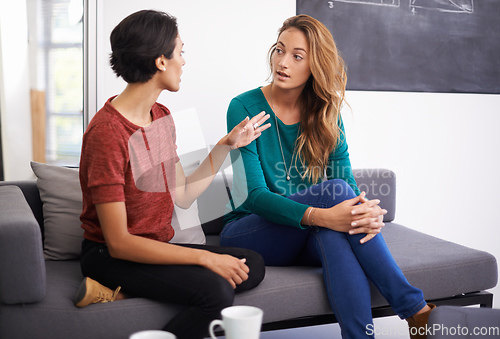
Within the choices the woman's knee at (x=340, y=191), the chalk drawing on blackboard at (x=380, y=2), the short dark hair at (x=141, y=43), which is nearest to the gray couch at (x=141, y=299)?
the woman's knee at (x=340, y=191)

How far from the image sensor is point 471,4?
9.89 ft

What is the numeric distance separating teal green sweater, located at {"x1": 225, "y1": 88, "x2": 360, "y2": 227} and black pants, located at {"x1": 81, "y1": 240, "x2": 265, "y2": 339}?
0.41 m

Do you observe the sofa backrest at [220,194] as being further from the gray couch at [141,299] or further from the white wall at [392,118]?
the white wall at [392,118]

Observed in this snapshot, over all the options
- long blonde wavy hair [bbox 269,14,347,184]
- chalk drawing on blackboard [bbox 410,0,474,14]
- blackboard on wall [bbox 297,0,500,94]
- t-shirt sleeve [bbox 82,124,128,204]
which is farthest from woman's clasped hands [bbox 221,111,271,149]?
chalk drawing on blackboard [bbox 410,0,474,14]

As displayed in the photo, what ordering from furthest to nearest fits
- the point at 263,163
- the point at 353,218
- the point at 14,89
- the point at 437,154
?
the point at 437,154 → the point at 14,89 → the point at 263,163 → the point at 353,218

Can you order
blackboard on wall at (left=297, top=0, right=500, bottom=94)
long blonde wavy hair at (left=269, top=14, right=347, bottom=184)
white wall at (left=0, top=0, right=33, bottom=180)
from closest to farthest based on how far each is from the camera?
long blonde wavy hair at (left=269, top=14, right=347, bottom=184)
white wall at (left=0, top=0, right=33, bottom=180)
blackboard on wall at (left=297, top=0, right=500, bottom=94)

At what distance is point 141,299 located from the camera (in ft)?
4.82

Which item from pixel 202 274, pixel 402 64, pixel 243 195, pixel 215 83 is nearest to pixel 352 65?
pixel 402 64

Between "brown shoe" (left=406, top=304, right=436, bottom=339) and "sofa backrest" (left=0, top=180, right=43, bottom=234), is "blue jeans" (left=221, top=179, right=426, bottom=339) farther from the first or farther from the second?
"sofa backrest" (left=0, top=180, right=43, bottom=234)

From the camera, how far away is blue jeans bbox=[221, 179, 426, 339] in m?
1.52

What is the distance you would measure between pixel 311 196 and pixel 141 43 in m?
0.75

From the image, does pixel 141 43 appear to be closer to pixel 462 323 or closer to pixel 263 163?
pixel 263 163

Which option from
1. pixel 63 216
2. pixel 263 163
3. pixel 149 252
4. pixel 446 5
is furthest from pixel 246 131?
pixel 446 5

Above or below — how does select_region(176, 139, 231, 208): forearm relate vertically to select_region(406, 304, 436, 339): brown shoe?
above
